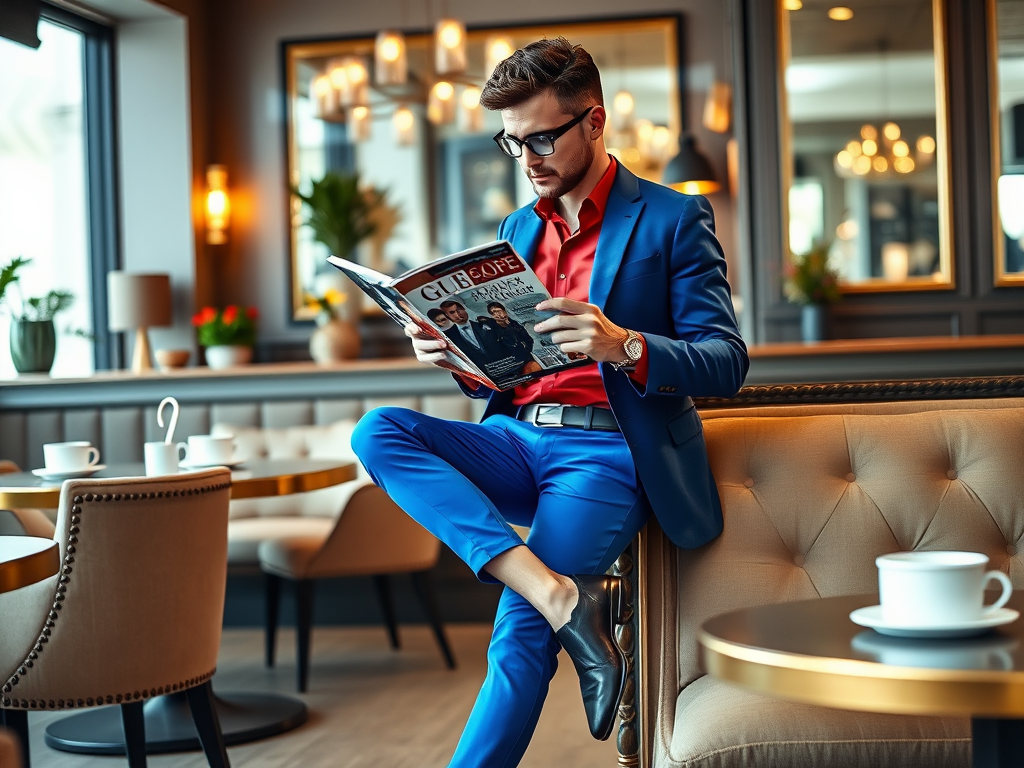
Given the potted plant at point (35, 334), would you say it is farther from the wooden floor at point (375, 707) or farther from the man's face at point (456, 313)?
the man's face at point (456, 313)

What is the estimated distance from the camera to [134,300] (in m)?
5.16

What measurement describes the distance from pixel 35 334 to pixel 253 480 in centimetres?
243

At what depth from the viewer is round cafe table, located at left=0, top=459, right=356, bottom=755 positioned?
9.80 ft

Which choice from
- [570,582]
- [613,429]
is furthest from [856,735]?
[613,429]

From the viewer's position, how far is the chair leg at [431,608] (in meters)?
4.00

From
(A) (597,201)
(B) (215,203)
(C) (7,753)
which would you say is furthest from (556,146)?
(B) (215,203)

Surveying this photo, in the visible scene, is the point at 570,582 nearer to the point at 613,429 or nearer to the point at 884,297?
the point at 613,429

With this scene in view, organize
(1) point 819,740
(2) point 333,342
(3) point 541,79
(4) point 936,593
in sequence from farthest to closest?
(2) point 333,342
(3) point 541,79
(1) point 819,740
(4) point 936,593

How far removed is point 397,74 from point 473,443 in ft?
11.5

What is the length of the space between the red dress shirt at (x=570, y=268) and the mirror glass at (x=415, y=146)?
3.33 m

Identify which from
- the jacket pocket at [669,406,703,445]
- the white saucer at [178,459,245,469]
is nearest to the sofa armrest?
the jacket pocket at [669,406,703,445]

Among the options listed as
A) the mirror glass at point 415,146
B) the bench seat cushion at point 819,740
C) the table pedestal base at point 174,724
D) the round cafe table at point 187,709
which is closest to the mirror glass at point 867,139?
the mirror glass at point 415,146

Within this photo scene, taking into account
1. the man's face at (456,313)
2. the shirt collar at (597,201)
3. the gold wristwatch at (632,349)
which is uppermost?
the shirt collar at (597,201)

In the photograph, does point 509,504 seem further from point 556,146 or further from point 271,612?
point 271,612
